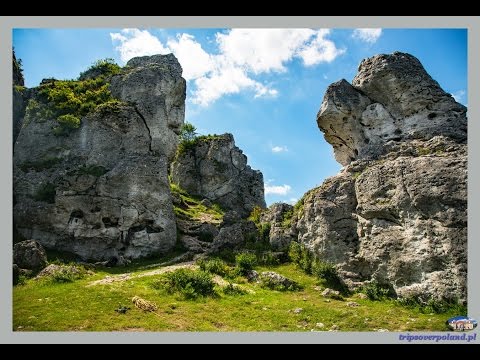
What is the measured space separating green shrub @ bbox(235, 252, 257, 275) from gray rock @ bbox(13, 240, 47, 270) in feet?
44.6

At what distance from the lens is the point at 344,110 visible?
36.5 meters

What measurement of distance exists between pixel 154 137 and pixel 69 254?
1623 cm

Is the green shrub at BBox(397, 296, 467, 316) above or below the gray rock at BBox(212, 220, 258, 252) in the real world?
below

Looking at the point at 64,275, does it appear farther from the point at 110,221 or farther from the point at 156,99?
the point at 156,99

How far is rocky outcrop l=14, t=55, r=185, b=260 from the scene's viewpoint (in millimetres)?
35625

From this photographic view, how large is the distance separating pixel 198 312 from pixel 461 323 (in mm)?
12586

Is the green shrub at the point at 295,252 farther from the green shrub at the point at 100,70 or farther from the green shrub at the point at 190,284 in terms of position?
the green shrub at the point at 100,70

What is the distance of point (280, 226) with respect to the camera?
3550cm

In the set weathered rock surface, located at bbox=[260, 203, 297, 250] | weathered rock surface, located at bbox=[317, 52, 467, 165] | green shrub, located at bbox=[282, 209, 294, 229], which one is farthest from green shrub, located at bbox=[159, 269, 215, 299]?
Answer: weathered rock surface, located at bbox=[317, 52, 467, 165]

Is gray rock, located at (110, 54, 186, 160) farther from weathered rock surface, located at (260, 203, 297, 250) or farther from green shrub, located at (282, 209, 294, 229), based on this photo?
green shrub, located at (282, 209, 294, 229)

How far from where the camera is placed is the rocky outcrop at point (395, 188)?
2430 centimetres

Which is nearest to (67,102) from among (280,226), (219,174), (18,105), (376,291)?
(18,105)
